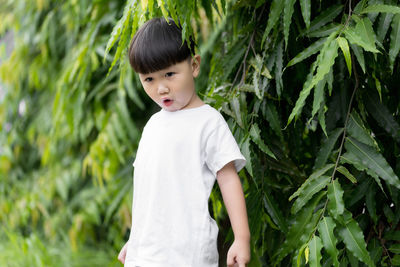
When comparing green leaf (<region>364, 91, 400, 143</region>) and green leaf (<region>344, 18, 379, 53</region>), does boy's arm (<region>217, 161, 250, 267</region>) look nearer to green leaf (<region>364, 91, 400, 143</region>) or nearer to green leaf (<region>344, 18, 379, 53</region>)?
green leaf (<region>344, 18, 379, 53</region>)

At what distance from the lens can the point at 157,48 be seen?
1.17 meters

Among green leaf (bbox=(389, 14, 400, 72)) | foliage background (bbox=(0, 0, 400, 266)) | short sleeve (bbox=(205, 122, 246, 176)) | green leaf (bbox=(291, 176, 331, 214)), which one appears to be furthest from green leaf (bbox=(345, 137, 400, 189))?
short sleeve (bbox=(205, 122, 246, 176))

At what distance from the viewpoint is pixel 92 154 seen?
2.80 meters

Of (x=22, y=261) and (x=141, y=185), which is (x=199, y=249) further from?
(x=22, y=261)

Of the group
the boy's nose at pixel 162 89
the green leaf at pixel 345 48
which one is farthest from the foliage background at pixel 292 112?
the boy's nose at pixel 162 89

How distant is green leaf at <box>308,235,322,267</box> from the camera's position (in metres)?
1.17

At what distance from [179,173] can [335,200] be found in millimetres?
356

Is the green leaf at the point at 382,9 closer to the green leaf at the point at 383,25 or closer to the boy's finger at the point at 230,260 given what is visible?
the green leaf at the point at 383,25

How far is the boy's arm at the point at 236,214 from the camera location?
3.69ft

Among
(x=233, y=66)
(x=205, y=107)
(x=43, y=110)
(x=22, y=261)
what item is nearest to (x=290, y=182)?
(x=233, y=66)

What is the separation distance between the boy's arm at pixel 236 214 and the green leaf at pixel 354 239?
0.82 feet

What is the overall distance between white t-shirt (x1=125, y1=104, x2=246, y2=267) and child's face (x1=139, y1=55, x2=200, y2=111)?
0.03 metres

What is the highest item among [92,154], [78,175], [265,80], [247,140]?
[265,80]

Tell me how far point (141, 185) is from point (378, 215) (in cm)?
70
